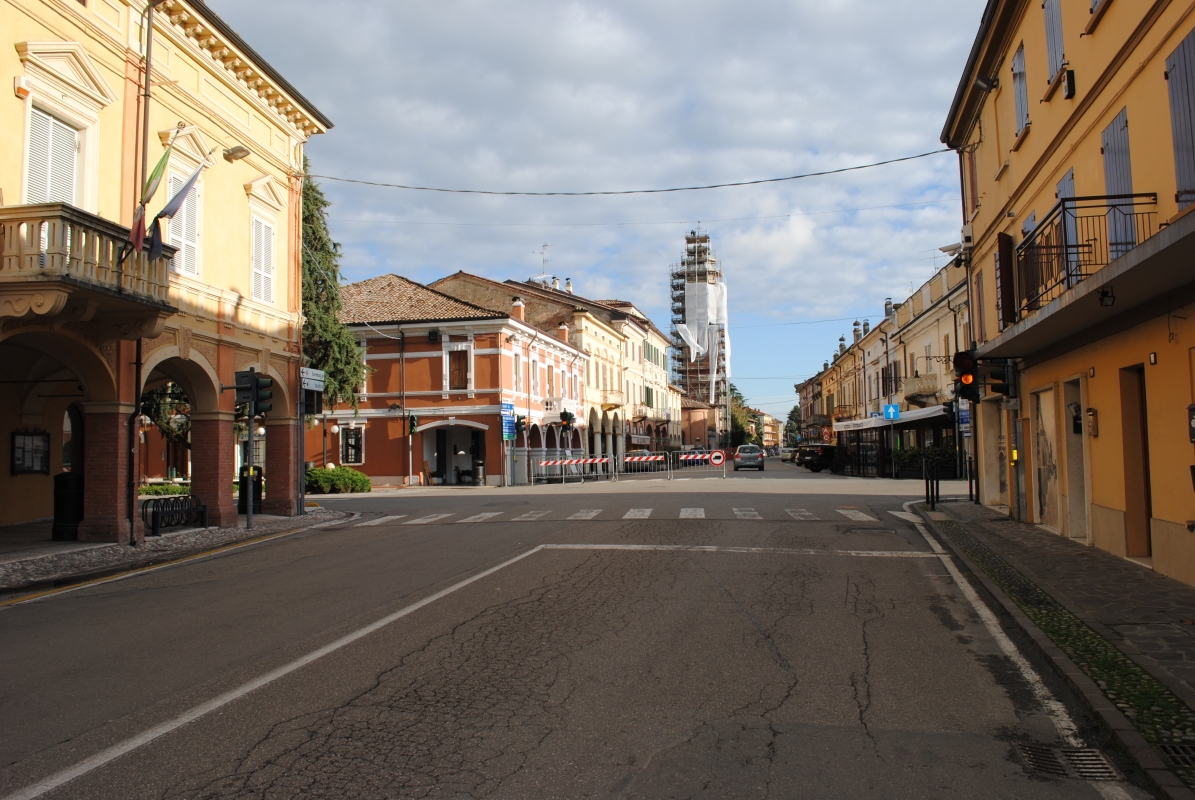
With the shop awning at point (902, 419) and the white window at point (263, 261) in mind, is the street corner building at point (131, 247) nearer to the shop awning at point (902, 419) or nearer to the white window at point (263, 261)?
the white window at point (263, 261)

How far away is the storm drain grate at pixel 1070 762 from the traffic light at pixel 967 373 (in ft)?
38.3

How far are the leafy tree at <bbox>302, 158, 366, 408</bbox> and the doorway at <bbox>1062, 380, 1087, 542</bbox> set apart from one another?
1009 inches

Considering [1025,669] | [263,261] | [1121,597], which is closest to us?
[1025,669]

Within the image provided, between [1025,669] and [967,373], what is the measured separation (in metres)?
10.3

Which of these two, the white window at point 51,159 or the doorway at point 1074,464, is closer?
the white window at point 51,159

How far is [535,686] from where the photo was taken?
5734 millimetres

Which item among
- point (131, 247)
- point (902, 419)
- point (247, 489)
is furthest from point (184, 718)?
point (902, 419)

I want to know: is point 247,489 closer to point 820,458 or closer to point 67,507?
point 67,507

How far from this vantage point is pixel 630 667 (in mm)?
6188

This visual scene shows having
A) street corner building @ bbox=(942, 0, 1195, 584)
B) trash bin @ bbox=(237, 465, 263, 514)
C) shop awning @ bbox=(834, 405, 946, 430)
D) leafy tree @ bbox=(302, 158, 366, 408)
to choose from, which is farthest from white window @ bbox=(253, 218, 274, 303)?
shop awning @ bbox=(834, 405, 946, 430)

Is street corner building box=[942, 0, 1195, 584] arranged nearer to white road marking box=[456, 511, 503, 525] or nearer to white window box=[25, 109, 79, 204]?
white road marking box=[456, 511, 503, 525]

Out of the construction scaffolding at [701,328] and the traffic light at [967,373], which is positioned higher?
the construction scaffolding at [701,328]

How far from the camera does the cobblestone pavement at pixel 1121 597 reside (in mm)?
6160

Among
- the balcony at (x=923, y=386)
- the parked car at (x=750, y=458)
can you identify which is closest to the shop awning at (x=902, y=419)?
the balcony at (x=923, y=386)
